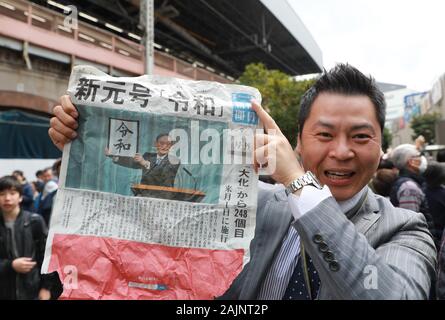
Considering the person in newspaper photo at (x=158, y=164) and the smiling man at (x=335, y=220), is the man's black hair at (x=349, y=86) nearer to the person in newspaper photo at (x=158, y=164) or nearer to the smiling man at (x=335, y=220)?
the smiling man at (x=335, y=220)

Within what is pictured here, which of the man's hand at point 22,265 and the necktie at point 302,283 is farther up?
the necktie at point 302,283

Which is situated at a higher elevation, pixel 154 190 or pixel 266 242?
pixel 154 190

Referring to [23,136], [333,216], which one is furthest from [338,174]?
[23,136]

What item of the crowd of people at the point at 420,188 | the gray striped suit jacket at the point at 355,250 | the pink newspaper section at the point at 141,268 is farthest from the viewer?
the crowd of people at the point at 420,188

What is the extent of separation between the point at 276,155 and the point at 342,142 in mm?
204

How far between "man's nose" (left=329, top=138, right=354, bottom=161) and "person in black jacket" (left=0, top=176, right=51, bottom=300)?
6.82ft

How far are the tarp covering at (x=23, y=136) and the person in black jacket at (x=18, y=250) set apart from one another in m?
5.80

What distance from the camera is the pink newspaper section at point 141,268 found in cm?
85

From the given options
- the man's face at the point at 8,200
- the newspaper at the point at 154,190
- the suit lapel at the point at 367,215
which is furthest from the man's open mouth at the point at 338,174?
the man's face at the point at 8,200

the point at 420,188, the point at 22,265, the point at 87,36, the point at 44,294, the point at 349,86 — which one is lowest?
the point at 44,294

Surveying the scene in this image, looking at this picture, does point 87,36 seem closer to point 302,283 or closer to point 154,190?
point 154,190

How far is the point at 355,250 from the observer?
2.30 feet

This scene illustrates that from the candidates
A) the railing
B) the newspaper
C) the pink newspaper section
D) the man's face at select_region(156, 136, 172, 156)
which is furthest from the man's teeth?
the railing
